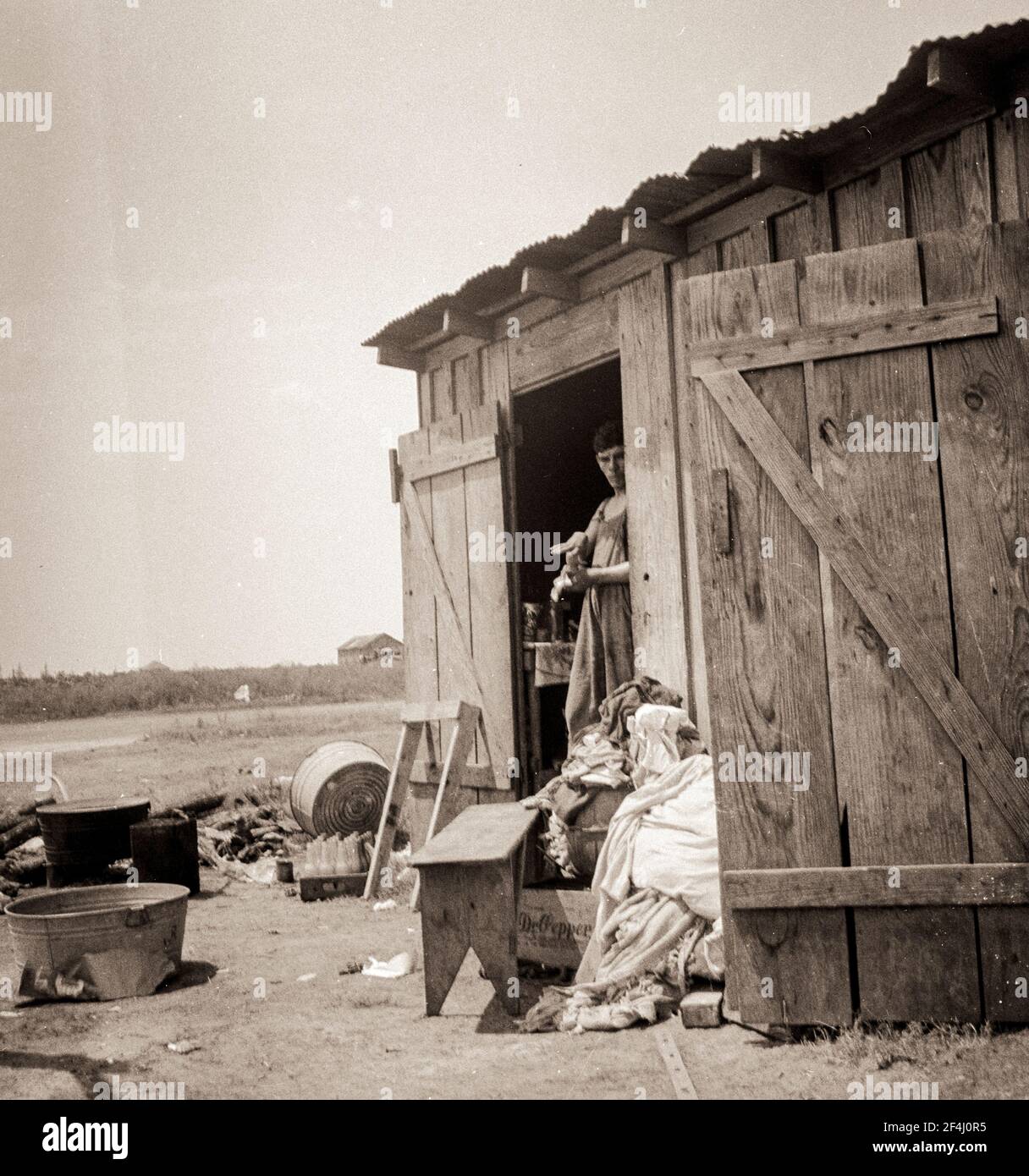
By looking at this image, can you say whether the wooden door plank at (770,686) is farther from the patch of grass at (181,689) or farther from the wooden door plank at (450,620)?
the patch of grass at (181,689)

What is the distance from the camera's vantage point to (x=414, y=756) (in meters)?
8.66

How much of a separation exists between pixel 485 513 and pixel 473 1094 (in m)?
4.49

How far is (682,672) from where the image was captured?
20.5 ft

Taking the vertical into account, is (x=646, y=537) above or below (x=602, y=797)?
above

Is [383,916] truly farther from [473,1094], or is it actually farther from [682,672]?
[473,1094]

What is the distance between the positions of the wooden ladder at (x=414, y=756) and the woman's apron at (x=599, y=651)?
1.10 m

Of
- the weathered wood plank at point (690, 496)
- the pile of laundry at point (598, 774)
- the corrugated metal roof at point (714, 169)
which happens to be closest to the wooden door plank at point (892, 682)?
the corrugated metal roof at point (714, 169)

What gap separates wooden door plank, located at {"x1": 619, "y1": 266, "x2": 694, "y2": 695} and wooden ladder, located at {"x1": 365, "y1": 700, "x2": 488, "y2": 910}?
1771 mm

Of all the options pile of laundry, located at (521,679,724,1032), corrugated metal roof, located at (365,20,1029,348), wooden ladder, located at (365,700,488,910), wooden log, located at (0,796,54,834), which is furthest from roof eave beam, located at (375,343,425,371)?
wooden log, located at (0,796,54,834)

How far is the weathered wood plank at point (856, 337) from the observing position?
396 cm

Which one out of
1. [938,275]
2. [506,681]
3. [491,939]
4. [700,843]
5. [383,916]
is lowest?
[383,916]

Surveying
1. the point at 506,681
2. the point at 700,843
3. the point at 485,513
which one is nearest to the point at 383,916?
the point at 506,681

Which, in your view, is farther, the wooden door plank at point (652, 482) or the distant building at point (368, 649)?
the distant building at point (368, 649)

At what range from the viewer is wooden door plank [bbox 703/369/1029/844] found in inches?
153
